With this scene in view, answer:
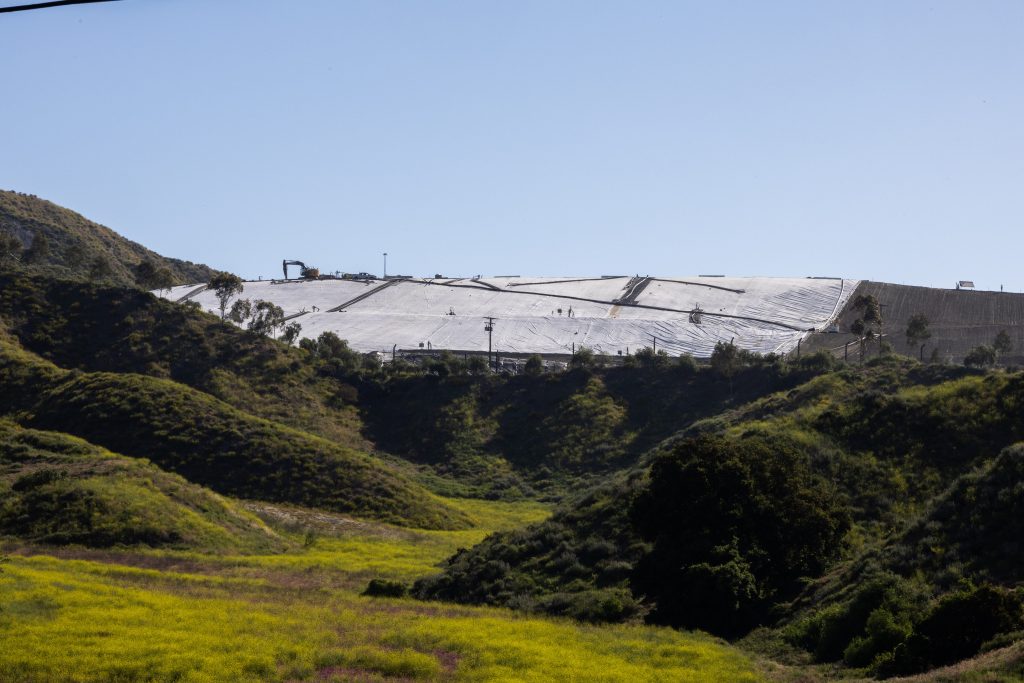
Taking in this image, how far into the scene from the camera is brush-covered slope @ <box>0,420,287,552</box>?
41.5 meters

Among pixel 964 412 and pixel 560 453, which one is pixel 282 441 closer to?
pixel 560 453

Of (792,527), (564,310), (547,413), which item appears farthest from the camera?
(564,310)

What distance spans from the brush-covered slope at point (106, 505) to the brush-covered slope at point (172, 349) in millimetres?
21502

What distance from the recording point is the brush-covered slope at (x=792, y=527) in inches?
1116

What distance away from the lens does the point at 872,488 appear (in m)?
38.9

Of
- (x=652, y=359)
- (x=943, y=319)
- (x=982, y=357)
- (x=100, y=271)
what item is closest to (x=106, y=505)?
(x=652, y=359)

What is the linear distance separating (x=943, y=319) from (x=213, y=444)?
230 ft

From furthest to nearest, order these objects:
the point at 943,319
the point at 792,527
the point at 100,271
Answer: the point at 943,319
the point at 100,271
the point at 792,527

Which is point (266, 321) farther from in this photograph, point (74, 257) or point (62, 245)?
point (62, 245)

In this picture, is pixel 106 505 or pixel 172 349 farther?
pixel 172 349

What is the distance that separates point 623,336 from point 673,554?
66.5 metres

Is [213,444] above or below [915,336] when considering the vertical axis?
below

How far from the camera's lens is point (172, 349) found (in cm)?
7769

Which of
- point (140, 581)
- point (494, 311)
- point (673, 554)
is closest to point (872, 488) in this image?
point (673, 554)
